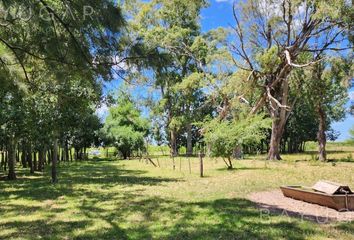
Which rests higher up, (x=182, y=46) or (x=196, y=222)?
(x=182, y=46)

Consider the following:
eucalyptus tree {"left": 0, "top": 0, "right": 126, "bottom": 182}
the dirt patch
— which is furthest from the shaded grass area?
eucalyptus tree {"left": 0, "top": 0, "right": 126, "bottom": 182}

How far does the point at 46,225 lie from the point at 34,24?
3.91 metres

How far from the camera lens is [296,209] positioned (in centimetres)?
873

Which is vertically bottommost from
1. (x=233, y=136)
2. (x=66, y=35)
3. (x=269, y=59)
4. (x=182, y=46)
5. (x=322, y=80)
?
(x=233, y=136)

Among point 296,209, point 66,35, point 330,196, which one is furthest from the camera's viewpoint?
point 296,209

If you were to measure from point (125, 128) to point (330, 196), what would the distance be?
3882 cm

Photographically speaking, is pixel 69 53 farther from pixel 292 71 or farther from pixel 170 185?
pixel 292 71

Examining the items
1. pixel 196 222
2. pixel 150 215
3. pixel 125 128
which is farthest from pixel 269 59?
pixel 125 128

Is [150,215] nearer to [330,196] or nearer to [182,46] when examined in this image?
[330,196]

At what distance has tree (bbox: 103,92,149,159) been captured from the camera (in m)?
45.1

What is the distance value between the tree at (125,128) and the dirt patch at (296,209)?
34838 mm

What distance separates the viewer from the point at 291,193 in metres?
9.98

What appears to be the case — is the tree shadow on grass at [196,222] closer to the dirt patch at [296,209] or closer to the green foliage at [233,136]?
the dirt patch at [296,209]

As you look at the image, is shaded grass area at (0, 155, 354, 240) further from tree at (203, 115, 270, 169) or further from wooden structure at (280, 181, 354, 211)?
tree at (203, 115, 270, 169)
